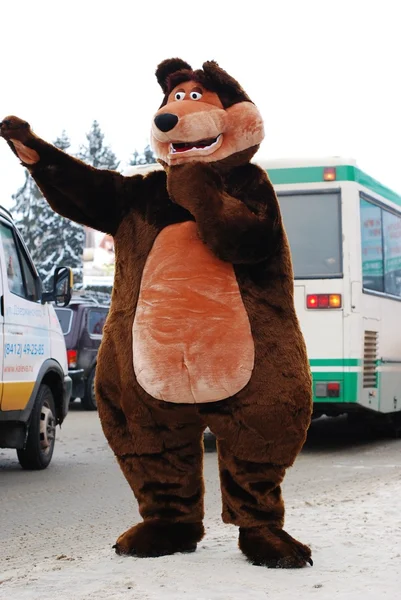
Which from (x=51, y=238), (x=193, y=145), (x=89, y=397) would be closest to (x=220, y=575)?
(x=193, y=145)

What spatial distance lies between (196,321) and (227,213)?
50 centimetres

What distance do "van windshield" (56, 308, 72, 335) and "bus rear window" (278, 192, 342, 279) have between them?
24.5 feet

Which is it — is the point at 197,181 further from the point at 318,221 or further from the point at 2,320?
the point at 318,221

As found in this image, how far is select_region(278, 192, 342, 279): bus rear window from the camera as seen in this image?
10.1 metres

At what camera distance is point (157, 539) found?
4.38 m

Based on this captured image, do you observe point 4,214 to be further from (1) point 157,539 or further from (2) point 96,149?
(2) point 96,149

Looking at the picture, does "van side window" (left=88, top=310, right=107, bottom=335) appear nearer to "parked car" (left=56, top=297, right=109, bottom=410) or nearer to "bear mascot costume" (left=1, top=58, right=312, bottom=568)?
"parked car" (left=56, top=297, right=109, bottom=410)

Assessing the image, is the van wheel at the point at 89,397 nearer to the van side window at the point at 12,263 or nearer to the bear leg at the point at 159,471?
the van side window at the point at 12,263

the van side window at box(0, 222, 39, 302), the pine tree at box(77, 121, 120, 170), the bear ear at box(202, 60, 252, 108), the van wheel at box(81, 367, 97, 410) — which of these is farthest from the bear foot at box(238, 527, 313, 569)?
the pine tree at box(77, 121, 120, 170)

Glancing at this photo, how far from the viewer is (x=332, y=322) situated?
10.1 meters

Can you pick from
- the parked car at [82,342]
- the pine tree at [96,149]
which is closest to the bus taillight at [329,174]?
the parked car at [82,342]

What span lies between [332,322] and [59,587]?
652 cm

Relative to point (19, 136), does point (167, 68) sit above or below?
above

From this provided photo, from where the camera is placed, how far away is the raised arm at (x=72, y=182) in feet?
14.3
